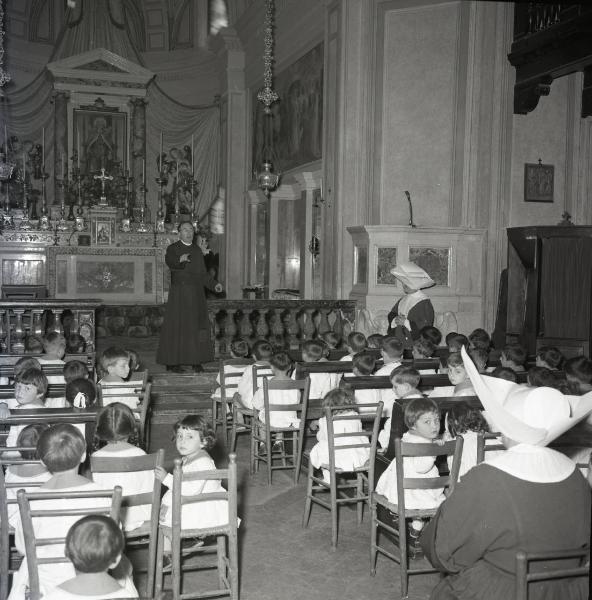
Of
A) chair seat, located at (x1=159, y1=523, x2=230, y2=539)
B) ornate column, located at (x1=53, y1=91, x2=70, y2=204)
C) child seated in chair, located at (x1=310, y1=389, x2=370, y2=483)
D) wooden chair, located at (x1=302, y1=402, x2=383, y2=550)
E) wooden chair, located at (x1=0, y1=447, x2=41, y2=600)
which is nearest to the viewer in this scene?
wooden chair, located at (x1=0, y1=447, x2=41, y2=600)

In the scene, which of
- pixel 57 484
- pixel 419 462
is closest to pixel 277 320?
pixel 419 462

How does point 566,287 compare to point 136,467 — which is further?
point 566,287

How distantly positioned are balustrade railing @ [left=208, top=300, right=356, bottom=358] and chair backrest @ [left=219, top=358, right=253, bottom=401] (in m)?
2.24

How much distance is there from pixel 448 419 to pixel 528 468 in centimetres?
192

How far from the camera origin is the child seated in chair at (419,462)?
13.4 ft

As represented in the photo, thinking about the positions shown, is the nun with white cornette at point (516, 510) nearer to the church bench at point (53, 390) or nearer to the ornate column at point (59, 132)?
the church bench at point (53, 390)

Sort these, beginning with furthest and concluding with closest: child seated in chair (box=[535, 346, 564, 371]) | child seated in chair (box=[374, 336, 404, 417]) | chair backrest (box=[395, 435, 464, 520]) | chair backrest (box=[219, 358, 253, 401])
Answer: chair backrest (box=[219, 358, 253, 401]) < child seated in chair (box=[535, 346, 564, 371]) < child seated in chair (box=[374, 336, 404, 417]) < chair backrest (box=[395, 435, 464, 520])

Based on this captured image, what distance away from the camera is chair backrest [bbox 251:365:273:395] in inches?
245

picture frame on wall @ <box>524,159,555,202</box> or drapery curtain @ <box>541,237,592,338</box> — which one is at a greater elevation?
picture frame on wall @ <box>524,159,555,202</box>

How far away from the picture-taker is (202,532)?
3.62m

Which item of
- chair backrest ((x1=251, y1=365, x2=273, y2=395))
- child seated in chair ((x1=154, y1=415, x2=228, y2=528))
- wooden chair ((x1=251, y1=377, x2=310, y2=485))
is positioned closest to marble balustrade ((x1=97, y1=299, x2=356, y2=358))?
chair backrest ((x1=251, y1=365, x2=273, y2=395))

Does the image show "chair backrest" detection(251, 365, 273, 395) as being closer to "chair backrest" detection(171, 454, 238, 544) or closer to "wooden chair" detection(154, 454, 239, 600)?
"wooden chair" detection(154, 454, 239, 600)

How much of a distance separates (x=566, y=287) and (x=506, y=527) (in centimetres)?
714

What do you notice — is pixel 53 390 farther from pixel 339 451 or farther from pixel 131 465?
pixel 339 451
